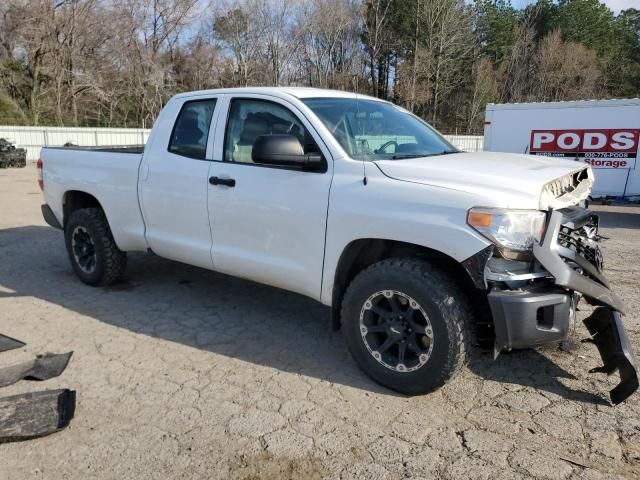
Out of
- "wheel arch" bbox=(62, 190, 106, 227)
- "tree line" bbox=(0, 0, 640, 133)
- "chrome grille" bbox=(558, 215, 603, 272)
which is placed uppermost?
"tree line" bbox=(0, 0, 640, 133)

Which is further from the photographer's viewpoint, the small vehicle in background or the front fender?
the small vehicle in background

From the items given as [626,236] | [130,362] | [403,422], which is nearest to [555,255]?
[403,422]

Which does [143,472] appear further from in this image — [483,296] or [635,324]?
[635,324]

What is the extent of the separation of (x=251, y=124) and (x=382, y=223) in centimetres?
155

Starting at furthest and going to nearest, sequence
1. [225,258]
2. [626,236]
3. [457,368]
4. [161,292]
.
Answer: [626,236] < [161,292] < [225,258] < [457,368]

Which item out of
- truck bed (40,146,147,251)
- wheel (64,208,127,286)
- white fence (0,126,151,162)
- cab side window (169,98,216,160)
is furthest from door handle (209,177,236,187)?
white fence (0,126,151,162)

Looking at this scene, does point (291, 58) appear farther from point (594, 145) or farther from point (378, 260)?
point (378, 260)

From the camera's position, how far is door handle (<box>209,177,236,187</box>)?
158 inches

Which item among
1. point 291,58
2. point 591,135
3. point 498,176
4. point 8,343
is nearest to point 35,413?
point 8,343

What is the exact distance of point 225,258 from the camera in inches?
165

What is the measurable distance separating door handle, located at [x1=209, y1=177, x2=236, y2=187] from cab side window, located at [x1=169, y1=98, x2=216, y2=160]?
29 cm

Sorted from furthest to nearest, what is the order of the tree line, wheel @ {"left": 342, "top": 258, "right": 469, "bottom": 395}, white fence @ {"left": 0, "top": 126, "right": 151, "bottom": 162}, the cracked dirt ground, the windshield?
the tree line → white fence @ {"left": 0, "top": 126, "right": 151, "bottom": 162} → the windshield → wheel @ {"left": 342, "top": 258, "right": 469, "bottom": 395} → the cracked dirt ground

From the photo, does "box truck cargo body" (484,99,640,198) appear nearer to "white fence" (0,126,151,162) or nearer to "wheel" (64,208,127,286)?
"wheel" (64,208,127,286)

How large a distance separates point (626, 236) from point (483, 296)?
705 centimetres
